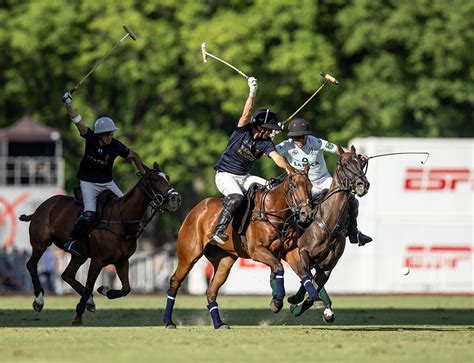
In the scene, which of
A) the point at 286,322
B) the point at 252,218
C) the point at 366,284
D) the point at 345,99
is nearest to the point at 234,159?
the point at 252,218

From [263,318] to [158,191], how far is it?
2.94m

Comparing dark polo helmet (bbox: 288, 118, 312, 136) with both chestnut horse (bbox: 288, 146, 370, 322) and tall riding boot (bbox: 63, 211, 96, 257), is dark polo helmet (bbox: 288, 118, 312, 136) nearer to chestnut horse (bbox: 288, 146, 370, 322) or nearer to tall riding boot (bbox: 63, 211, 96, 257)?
chestnut horse (bbox: 288, 146, 370, 322)

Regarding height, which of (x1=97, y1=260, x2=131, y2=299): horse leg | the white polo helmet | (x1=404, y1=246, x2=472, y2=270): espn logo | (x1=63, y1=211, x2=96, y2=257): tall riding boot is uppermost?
the white polo helmet

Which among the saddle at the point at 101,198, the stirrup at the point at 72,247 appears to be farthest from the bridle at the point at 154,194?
the stirrup at the point at 72,247

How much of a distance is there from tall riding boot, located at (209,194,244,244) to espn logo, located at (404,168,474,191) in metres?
15.8

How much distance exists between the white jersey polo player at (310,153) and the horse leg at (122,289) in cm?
236

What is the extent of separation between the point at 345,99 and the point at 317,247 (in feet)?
74.5

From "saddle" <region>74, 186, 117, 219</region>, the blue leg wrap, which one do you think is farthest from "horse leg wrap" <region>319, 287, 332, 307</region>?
"saddle" <region>74, 186, 117, 219</region>

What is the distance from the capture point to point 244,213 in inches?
628

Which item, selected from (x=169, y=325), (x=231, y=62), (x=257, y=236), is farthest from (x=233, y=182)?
(x=231, y=62)

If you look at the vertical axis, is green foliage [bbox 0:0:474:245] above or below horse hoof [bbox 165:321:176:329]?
above

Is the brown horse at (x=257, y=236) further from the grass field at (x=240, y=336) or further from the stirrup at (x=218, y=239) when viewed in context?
the grass field at (x=240, y=336)

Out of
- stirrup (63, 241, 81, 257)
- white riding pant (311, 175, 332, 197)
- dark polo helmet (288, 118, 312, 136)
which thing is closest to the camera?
dark polo helmet (288, 118, 312, 136)

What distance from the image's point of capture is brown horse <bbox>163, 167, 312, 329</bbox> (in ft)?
50.1
